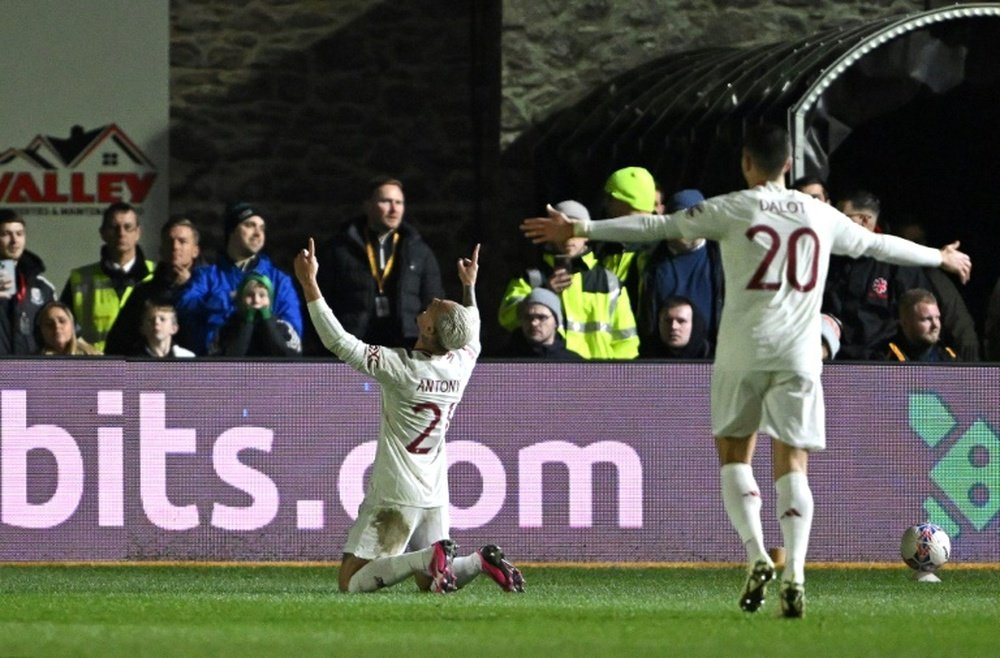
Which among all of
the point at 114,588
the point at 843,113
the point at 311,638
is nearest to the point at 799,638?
the point at 311,638

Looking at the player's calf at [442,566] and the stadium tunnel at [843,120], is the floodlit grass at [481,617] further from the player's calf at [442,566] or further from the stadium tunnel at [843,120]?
the stadium tunnel at [843,120]

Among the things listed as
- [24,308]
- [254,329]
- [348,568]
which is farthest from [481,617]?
[24,308]

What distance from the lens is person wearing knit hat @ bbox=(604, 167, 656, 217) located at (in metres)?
16.7

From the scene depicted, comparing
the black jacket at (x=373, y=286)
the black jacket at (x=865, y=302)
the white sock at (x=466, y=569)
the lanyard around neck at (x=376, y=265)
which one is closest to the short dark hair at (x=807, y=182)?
the black jacket at (x=865, y=302)

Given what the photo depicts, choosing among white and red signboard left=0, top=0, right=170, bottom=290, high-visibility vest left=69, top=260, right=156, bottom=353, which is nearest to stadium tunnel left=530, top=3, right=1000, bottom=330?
white and red signboard left=0, top=0, right=170, bottom=290

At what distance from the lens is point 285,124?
24047 mm

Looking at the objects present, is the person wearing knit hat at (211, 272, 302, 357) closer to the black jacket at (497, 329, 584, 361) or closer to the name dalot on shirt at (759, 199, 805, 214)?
the black jacket at (497, 329, 584, 361)

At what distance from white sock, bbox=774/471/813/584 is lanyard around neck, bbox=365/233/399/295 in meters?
6.42

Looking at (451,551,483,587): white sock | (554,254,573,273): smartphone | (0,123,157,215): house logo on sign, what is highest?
(0,123,157,215): house logo on sign

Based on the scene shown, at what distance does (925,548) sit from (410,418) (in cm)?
348

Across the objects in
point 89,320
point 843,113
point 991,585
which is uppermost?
point 843,113

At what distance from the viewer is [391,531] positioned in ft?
43.7

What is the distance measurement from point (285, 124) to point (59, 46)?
2151 mm

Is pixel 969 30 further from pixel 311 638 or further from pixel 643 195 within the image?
pixel 311 638
